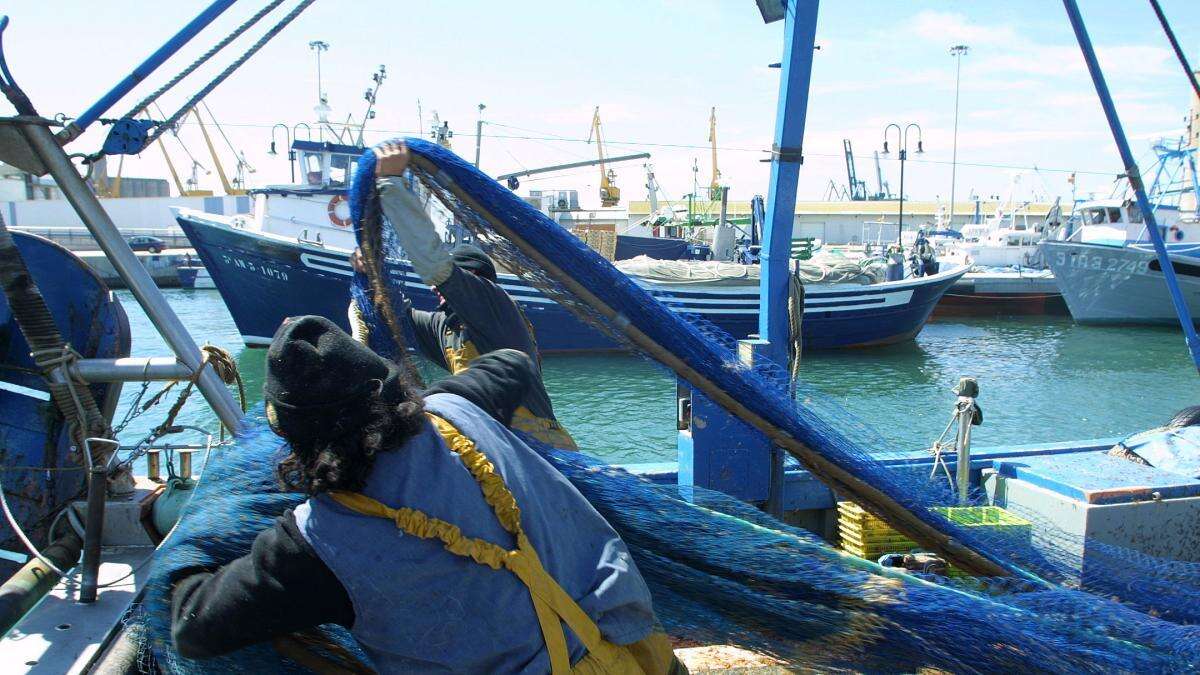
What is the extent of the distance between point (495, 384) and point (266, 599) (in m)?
0.66

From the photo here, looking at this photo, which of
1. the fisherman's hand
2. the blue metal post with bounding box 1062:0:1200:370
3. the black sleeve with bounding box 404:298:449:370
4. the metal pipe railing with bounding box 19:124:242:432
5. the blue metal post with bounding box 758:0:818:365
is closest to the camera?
the fisherman's hand

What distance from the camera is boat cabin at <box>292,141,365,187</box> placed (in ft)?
60.4

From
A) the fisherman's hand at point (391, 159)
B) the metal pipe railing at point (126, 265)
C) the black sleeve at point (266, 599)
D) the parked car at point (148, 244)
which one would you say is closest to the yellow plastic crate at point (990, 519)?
the fisherman's hand at point (391, 159)

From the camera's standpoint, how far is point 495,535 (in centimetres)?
146

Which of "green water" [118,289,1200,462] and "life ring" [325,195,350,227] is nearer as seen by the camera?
"green water" [118,289,1200,462]

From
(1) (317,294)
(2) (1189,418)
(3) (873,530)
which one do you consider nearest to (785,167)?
(3) (873,530)

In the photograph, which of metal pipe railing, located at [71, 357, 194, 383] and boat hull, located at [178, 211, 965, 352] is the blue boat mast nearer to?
metal pipe railing, located at [71, 357, 194, 383]

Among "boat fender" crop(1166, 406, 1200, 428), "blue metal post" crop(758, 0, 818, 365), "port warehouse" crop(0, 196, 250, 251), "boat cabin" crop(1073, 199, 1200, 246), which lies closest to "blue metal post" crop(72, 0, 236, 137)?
"blue metal post" crop(758, 0, 818, 365)

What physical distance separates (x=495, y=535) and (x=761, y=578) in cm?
101

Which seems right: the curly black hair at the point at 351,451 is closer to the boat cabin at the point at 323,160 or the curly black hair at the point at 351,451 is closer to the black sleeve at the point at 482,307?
the black sleeve at the point at 482,307

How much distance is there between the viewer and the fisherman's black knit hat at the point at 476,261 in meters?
2.86

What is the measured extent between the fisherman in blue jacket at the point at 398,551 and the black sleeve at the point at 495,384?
0.77ft

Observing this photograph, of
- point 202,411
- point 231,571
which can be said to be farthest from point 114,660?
point 202,411

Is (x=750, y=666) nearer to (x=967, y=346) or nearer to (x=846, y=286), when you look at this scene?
(x=846, y=286)
